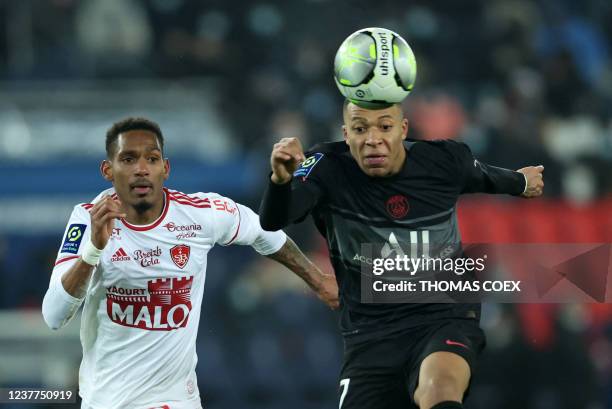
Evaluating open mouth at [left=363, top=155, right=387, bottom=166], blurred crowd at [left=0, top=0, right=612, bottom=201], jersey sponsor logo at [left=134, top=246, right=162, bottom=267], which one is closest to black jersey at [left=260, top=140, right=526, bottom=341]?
open mouth at [left=363, top=155, right=387, bottom=166]

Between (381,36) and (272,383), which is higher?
(381,36)

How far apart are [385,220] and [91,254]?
1.48 meters

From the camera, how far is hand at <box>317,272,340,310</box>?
681cm

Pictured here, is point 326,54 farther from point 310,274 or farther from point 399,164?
point 399,164

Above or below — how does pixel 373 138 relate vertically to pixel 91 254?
above

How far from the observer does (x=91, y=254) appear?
19.0 ft

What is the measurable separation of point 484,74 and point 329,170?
8120 mm

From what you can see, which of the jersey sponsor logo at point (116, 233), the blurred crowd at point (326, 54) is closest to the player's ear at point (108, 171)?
the jersey sponsor logo at point (116, 233)

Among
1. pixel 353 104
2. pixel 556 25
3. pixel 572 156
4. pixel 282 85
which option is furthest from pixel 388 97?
pixel 556 25

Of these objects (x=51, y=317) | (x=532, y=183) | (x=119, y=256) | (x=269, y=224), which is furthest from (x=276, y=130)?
(x=51, y=317)

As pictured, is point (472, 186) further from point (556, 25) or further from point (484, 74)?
point (556, 25)

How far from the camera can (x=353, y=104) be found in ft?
20.5

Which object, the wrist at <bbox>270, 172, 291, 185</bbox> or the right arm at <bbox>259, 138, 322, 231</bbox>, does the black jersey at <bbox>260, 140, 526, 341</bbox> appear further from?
the wrist at <bbox>270, 172, 291, 185</bbox>

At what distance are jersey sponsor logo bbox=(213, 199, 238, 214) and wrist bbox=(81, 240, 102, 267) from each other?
3.05 feet
